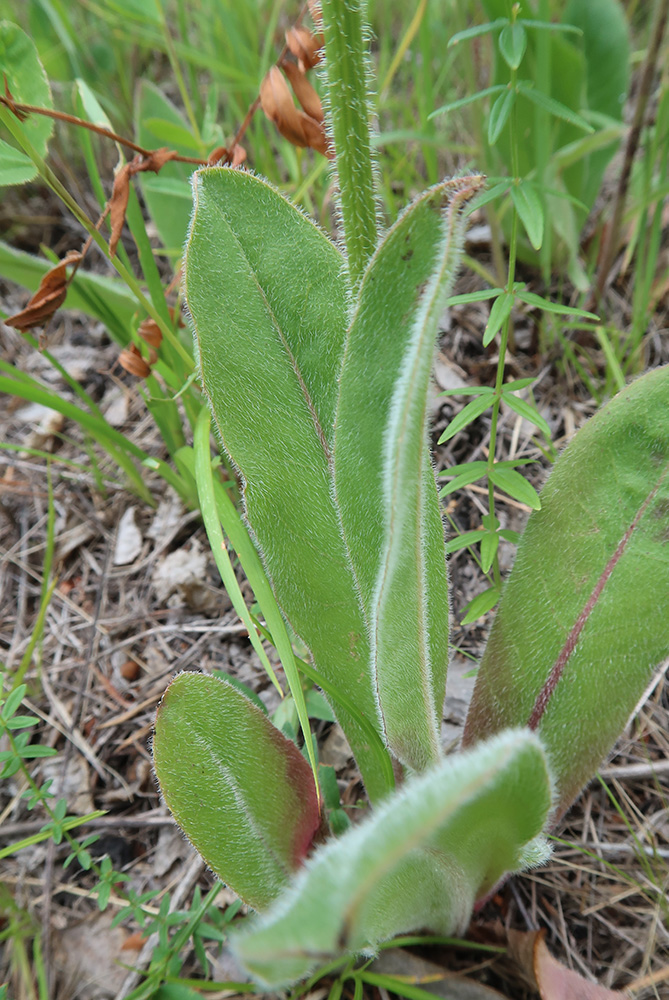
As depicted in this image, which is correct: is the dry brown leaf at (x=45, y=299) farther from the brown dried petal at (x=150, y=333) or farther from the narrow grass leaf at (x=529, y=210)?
the narrow grass leaf at (x=529, y=210)

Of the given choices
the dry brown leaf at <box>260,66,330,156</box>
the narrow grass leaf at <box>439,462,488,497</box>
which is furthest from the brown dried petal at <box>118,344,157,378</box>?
the narrow grass leaf at <box>439,462,488,497</box>

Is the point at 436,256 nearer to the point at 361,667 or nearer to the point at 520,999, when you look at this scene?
the point at 361,667

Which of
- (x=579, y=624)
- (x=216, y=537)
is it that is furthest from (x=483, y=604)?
(x=216, y=537)

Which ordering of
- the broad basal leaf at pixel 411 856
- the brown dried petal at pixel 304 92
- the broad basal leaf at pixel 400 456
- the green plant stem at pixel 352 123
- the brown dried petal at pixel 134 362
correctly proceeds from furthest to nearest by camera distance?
the brown dried petal at pixel 134 362
the brown dried petal at pixel 304 92
the green plant stem at pixel 352 123
the broad basal leaf at pixel 400 456
the broad basal leaf at pixel 411 856

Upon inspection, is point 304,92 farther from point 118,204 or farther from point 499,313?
point 499,313

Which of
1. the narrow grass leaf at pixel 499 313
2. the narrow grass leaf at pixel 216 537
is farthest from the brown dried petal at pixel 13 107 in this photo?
the narrow grass leaf at pixel 499 313

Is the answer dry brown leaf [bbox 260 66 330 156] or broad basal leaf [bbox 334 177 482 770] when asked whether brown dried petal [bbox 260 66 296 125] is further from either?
broad basal leaf [bbox 334 177 482 770]

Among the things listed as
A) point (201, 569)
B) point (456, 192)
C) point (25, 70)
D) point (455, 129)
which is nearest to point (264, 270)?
point (456, 192)
